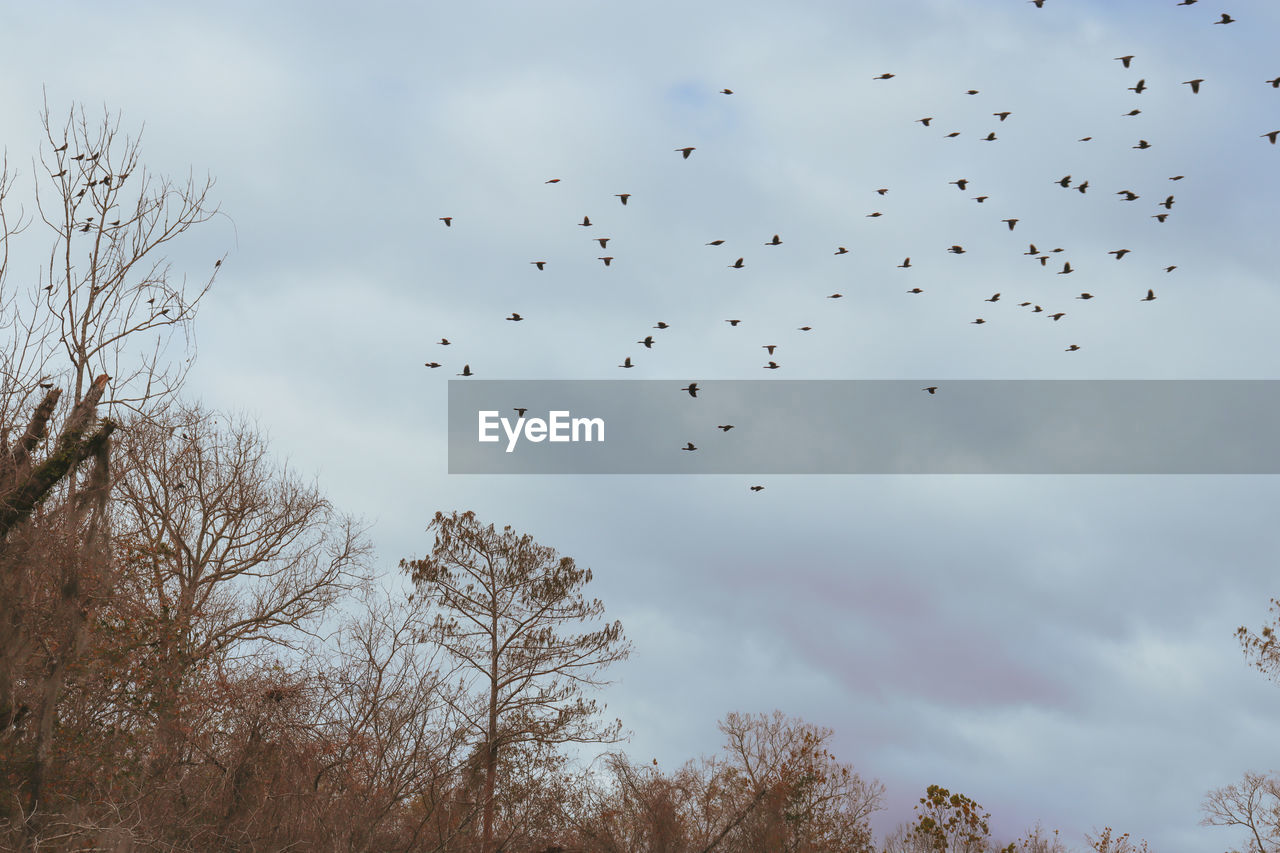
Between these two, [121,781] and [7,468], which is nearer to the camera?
[7,468]

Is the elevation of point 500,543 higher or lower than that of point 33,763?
higher

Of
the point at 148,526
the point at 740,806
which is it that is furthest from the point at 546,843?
the point at 148,526

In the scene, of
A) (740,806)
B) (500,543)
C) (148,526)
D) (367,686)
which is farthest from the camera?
(500,543)

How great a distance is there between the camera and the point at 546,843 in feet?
90.5

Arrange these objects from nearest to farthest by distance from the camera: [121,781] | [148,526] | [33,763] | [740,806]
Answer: [33,763] → [121,781] → [148,526] → [740,806]

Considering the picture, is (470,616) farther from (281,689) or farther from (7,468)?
(7,468)

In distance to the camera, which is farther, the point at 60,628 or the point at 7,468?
the point at 60,628

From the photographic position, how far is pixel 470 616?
111ft

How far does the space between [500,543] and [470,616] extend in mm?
2427

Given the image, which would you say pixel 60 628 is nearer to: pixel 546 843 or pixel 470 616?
pixel 546 843

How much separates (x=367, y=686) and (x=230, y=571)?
8.94 m

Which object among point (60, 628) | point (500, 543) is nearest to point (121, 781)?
point (60, 628)

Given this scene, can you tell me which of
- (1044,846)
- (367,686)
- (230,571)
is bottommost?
(1044,846)

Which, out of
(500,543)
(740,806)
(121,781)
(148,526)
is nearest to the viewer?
(121,781)
